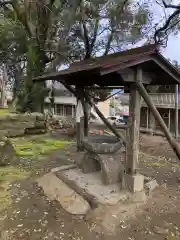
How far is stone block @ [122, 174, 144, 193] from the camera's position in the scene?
15.6 feet

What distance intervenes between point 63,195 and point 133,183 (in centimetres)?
133

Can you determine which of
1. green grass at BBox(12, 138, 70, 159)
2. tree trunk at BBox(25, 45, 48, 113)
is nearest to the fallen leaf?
green grass at BBox(12, 138, 70, 159)

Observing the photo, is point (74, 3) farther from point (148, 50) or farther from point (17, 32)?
point (148, 50)

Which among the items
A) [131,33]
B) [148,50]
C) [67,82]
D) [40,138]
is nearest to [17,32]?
[131,33]

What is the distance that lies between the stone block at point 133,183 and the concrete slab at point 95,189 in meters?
0.10

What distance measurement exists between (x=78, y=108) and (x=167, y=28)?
8727 mm

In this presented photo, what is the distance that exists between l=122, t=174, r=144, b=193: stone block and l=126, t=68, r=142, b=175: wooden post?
0.33 feet

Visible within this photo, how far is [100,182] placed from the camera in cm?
524

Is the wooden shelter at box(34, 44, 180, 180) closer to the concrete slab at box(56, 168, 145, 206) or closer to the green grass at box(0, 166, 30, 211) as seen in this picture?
the concrete slab at box(56, 168, 145, 206)

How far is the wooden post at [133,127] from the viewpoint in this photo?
479 centimetres

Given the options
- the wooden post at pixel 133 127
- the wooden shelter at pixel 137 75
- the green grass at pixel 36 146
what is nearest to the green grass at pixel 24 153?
the green grass at pixel 36 146

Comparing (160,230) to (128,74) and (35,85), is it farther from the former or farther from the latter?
(35,85)

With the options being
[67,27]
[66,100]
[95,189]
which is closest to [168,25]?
[67,27]

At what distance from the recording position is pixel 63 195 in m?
4.90
